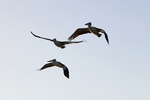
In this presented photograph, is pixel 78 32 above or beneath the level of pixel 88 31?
above

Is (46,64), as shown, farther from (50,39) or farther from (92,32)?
(92,32)

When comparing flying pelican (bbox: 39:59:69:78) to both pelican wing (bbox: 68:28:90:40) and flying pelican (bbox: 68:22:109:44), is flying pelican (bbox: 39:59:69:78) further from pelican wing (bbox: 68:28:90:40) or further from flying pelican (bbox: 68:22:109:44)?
pelican wing (bbox: 68:28:90:40)

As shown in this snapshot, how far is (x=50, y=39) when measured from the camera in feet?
68.7

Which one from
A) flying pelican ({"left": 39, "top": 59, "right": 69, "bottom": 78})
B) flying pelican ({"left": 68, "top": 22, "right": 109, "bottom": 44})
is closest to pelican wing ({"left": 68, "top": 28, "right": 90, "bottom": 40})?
flying pelican ({"left": 68, "top": 22, "right": 109, "bottom": 44})

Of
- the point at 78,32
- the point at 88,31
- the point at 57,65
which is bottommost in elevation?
the point at 57,65

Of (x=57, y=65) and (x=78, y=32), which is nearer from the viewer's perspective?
(x=57, y=65)

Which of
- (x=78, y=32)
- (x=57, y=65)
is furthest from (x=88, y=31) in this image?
(x=57, y=65)

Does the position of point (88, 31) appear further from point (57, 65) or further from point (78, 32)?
point (57, 65)

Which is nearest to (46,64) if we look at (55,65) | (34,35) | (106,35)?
(55,65)

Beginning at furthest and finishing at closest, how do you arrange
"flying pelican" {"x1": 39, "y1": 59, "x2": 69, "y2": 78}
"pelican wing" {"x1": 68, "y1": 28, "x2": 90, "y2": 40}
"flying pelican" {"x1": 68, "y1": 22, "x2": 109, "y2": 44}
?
"pelican wing" {"x1": 68, "y1": 28, "x2": 90, "y2": 40}, "flying pelican" {"x1": 68, "y1": 22, "x2": 109, "y2": 44}, "flying pelican" {"x1": 39, "y1": 59, "x2": 69, "y2": 78}

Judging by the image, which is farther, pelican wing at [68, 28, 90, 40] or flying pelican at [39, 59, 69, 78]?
pelican wing at [68, 28, 90, 40]

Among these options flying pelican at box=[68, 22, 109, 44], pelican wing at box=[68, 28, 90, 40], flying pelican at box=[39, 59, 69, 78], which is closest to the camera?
flying pelican at box=[39, 59, 69, 78]

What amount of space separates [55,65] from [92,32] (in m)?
2.94

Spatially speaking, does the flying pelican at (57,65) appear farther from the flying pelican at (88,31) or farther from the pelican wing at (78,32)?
the pelican wing at (78,32)
